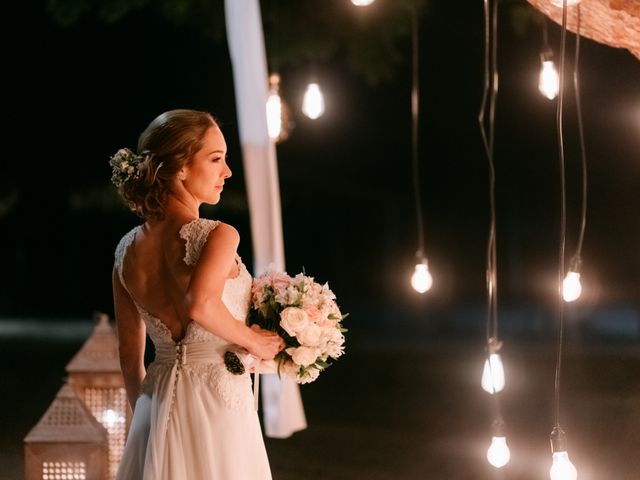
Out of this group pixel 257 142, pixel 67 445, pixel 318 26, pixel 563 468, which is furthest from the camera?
pixel 318 26

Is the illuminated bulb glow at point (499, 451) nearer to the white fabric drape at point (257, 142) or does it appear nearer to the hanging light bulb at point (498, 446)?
the hanging light bulb at point (498, 446)

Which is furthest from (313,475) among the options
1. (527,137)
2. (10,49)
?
(527,137)

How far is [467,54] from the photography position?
16359mm

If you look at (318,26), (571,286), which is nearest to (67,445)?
(571,286)

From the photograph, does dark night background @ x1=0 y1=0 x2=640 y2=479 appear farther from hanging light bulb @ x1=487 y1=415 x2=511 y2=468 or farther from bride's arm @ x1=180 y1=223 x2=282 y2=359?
bride's arm @ x1=180 y1=223 x2=282 y2=359

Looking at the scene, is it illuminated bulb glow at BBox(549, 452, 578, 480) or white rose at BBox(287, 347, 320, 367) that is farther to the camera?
illuminated bulb glow at BBox(549, 452, 578, 480)

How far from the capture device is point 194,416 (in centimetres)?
285

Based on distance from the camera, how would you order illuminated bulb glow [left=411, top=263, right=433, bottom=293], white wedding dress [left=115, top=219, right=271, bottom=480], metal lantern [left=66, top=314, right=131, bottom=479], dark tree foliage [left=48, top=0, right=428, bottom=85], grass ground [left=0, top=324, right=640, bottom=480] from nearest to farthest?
white wedding dress [left=115, top=219, right=271, bottom=480] < metal lantern [left=66, top=314, right=131, bottom=479] < illuminated bulb glow [left=411, top=263, right=433, bottom=293] < grass ground [left=0, top=324, right=640, bottom=480] < dark tree foliage [left=48, top=0, right=428, bottom=85]

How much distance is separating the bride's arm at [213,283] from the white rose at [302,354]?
0.24m

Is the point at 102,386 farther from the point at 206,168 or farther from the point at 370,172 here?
the point at 370,172

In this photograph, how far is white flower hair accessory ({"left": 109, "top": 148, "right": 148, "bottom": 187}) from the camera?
287 centimetres

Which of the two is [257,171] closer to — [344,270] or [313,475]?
[313,475]

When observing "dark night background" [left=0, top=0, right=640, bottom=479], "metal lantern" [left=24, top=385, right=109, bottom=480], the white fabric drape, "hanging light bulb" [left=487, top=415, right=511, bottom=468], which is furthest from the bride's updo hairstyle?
"dark night background" [left=0, top=0, right=640, bottom=479]

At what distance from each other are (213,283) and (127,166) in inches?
18.6
